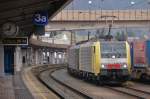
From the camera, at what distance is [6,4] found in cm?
2088

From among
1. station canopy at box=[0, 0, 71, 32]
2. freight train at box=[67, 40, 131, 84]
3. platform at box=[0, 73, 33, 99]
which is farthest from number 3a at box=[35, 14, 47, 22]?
freight train at box=[67, 40, 131, 84]

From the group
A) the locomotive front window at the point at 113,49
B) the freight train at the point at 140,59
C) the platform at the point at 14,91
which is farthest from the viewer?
the freight train at the point at 140,59

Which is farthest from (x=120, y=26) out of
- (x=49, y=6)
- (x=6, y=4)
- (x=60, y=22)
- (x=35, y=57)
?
(x=6, y=4)

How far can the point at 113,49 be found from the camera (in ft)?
113

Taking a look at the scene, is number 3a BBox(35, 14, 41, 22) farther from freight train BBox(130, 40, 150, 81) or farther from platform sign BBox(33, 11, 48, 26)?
freight train BBox(130, 40, 150, 81)

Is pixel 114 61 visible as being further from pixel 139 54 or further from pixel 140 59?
pixel 139 54

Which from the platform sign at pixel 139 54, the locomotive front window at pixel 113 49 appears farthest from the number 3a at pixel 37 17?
the platform sign at pixel 139 54

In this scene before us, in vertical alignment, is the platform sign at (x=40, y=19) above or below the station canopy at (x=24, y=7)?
below

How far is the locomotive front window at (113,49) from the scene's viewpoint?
34188 mm

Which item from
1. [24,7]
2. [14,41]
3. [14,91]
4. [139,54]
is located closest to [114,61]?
[139,54]

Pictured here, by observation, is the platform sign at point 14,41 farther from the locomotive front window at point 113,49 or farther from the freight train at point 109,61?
the locomotive front window at point 113,49

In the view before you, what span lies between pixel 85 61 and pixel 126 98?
13328 mm

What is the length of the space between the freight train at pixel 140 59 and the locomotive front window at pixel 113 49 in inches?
62.4

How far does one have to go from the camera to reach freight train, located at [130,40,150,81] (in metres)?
35.0
